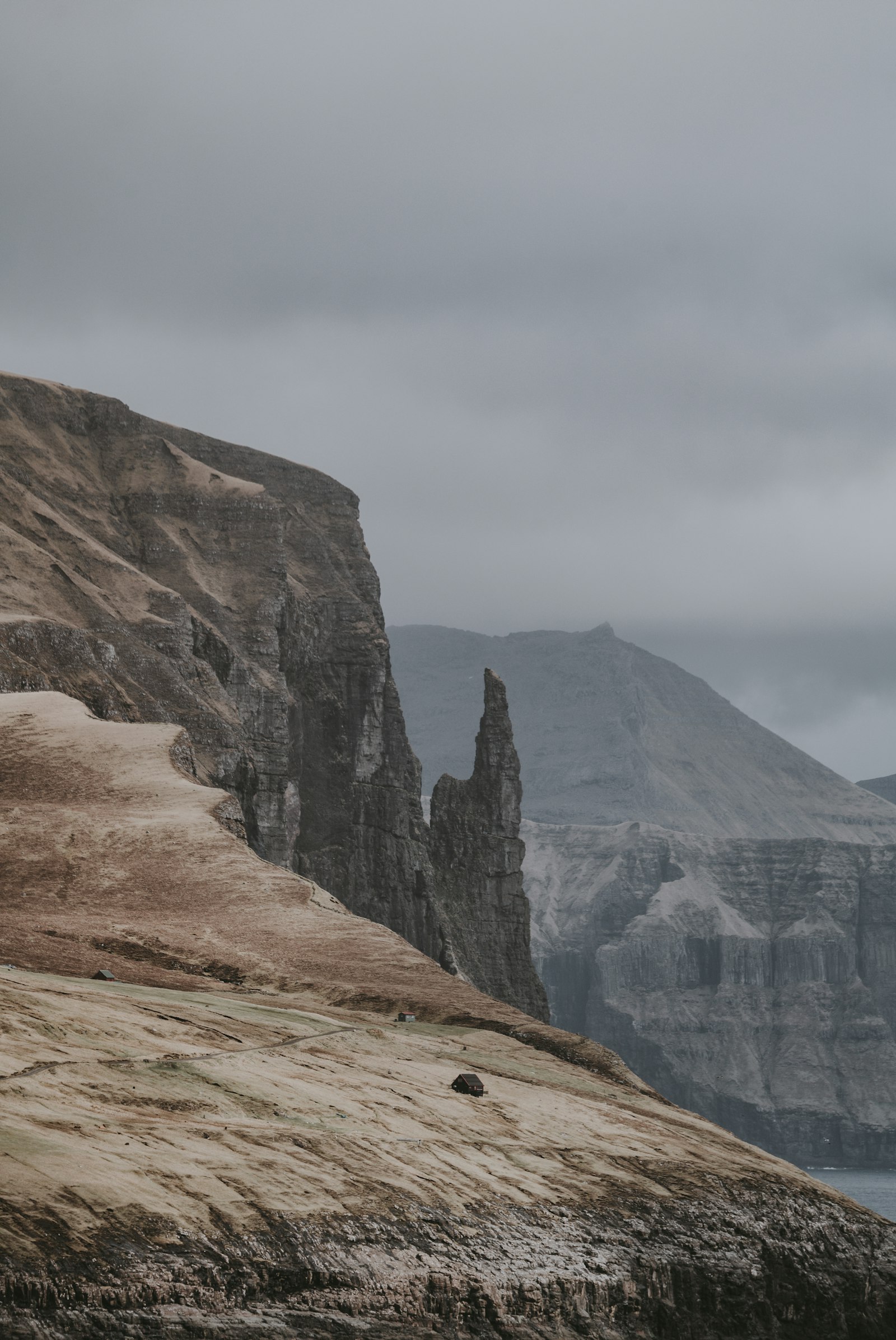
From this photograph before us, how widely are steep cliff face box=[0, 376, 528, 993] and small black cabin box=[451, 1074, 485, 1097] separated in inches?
2089

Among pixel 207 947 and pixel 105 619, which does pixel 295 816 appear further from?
pixel 207 947

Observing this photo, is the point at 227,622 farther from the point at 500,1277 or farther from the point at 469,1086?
the point at 500,1277

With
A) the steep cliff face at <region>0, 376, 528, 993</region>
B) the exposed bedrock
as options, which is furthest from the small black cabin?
the steep cliff face at <region>0, 376, 528, 993</region>

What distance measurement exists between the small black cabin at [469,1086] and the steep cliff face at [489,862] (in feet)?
509

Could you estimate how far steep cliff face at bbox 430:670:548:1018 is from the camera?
624 ft

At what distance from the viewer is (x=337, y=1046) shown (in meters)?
35.8

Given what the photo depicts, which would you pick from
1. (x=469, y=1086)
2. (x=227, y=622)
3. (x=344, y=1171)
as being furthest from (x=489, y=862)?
(x=344, y=1171)

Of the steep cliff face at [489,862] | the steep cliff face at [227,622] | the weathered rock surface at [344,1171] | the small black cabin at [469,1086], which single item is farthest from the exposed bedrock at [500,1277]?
the steep cliff face at [489,862]

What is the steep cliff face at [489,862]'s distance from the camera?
190m

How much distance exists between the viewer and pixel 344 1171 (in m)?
26.2

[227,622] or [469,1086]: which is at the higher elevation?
[227,622]

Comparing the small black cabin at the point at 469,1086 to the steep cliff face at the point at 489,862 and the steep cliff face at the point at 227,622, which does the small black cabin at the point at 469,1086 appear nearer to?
the steep cliff face at the point at 227,622

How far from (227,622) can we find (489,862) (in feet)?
194

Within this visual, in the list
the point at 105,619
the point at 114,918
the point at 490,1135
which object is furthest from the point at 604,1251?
the point at 105,619
